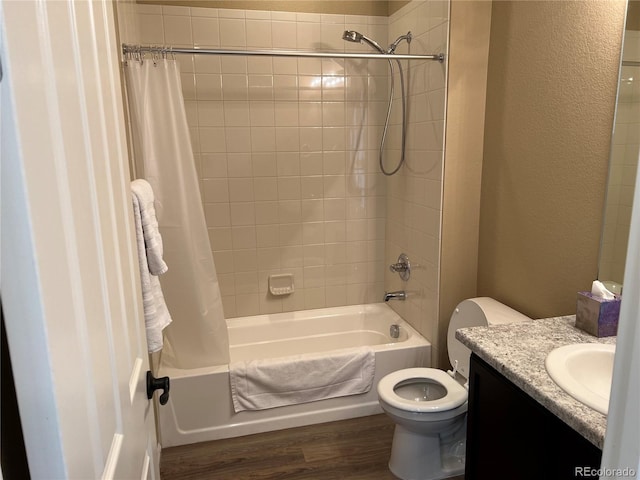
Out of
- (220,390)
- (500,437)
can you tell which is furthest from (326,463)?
(500,437)

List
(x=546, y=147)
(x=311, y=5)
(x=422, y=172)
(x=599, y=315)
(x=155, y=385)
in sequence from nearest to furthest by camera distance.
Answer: (x=155, y=385), (x=599, y=315), (x=546, y=147), (x=422, y=172), (x=311, y=5)

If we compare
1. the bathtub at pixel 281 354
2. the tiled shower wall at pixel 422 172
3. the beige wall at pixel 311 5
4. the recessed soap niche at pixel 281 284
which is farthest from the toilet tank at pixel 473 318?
the beige wall at pixel 311 5

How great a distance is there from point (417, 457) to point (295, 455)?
1.99 feet

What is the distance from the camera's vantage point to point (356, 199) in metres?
3.11

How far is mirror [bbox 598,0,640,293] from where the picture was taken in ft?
4.86

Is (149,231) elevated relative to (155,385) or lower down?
elevated

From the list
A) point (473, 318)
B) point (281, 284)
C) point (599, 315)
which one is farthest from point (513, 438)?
point (281, 284)

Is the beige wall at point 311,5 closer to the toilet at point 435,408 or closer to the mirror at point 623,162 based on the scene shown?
the mirror at point 623,162

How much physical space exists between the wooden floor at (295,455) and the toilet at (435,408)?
164 millimetres

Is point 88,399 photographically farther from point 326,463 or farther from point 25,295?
point 326,463

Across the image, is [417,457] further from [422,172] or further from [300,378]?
[422,172]

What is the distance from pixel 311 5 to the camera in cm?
279

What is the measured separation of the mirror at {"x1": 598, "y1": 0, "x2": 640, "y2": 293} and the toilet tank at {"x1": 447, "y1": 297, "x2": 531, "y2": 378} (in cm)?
47

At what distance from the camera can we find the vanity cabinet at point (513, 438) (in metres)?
1.12
